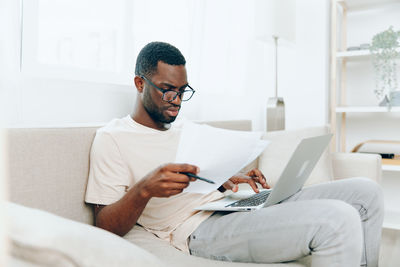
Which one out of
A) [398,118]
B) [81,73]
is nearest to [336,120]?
[398,118]

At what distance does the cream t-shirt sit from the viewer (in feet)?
3.60

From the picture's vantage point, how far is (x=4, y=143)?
359mm

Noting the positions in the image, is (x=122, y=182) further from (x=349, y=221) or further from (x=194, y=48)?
(x=194, y=48)

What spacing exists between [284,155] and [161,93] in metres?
0.93

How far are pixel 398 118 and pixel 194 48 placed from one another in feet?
4.85

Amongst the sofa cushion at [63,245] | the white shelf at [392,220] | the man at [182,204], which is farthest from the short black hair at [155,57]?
the white shelf at [392,220]

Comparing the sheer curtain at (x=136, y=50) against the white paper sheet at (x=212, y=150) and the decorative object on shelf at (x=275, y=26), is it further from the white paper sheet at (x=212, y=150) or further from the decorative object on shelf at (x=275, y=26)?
the white paper sheet at (x=212, y=150)

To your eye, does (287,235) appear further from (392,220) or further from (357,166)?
(392,220)

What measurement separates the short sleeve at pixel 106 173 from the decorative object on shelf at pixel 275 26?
1515 millimetres

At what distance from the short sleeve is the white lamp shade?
1529 millimetres

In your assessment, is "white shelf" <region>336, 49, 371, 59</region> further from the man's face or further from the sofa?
the man's face

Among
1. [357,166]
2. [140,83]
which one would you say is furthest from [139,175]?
[357,166]

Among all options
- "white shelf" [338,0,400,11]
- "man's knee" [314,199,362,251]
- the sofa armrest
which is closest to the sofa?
the sofa armrest

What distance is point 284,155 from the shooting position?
1.96 meters
